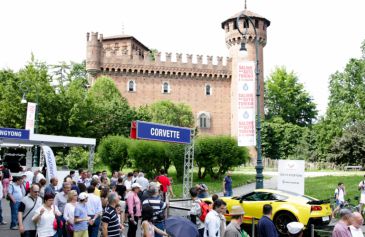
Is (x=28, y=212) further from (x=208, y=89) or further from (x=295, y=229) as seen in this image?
(x=208, y=89)

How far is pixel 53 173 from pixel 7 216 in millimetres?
4278

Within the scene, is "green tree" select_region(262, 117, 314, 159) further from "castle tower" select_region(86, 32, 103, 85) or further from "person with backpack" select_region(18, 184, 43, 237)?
"person with backpack" select_region(18, 184, 43, 237)

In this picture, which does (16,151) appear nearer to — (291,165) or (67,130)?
(67,130)

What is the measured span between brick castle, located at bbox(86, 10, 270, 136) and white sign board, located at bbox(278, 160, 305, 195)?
46.7 meters

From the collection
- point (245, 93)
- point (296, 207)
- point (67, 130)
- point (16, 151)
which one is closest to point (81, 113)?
point (67, 130)

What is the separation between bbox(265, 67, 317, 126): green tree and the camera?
233ft

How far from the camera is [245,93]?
15578 mm

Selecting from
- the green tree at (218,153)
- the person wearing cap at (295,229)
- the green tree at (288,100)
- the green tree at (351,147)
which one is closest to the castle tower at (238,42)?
the green tree at (288,100)

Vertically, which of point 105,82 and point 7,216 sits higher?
point 105,82

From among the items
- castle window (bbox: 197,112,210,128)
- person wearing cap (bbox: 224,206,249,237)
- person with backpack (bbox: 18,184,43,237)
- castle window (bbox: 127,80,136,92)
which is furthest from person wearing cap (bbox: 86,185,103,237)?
castle window (bbox: 197,112,210,128)

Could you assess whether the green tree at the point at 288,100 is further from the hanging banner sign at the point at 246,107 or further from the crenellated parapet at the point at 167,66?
the hanging banner sign at the point at 246,107

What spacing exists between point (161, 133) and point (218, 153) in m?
12.9

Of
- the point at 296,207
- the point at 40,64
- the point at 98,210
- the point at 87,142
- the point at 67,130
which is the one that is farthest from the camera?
the point at 40,64

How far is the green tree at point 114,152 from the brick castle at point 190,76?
26.0 metres
